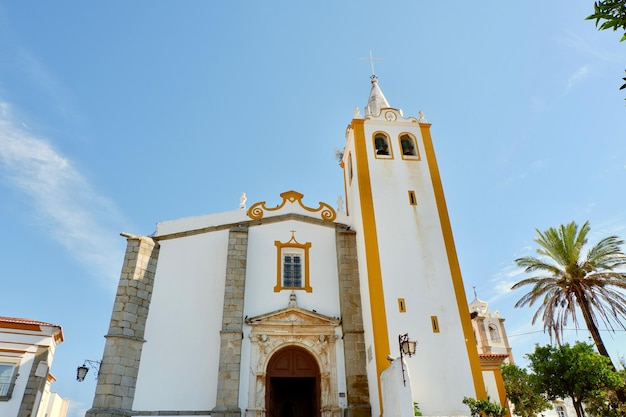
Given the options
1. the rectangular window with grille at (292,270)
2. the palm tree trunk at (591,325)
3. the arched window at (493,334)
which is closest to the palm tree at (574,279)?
the palm tree trunk at (591,325)

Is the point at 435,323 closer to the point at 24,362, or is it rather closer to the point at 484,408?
the point at 484,408

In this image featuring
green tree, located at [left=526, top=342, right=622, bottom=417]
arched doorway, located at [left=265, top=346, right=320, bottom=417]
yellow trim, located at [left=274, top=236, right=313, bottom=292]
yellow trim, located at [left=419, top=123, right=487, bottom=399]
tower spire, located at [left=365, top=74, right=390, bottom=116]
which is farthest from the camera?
tower spire, located at [left=365, top=74, right=390, bottom=116]

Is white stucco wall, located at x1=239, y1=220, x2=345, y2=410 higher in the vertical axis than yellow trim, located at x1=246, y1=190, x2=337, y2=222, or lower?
lower

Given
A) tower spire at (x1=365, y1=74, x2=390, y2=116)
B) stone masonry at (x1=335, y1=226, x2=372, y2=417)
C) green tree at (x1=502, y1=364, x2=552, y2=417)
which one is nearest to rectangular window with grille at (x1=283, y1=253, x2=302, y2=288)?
stone masonry at (x1=335, y1=226, x2=372, y2=417)

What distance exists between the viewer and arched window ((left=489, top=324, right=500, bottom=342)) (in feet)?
133

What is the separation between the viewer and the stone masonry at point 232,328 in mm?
12883

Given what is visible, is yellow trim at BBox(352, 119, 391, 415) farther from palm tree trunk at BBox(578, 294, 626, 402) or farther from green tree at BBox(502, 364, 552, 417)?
green tree at BBox(502, 364, 552, 417)

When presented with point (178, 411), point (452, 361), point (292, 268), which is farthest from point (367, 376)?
point (178, 411)

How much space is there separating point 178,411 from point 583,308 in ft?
49.5

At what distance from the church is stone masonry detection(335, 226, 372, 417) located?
0.13ft

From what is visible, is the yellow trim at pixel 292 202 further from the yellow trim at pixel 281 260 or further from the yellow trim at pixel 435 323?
the yellow trim at pixel 435 323

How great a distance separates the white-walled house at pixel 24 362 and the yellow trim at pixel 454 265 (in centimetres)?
1388

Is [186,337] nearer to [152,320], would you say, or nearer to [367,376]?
[152,320]

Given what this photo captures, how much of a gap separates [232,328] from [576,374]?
12.1 m
